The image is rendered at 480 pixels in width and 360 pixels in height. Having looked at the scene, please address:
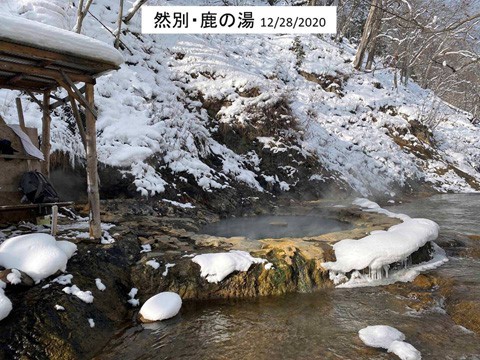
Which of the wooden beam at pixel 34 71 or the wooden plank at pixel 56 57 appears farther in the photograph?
the wooden beam at pixel 34 71

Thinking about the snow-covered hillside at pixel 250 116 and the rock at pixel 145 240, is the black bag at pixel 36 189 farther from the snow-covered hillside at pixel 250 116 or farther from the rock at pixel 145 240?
the snow-covered hillside at pixel 250 116

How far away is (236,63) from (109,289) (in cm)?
1240

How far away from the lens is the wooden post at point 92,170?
5.08m

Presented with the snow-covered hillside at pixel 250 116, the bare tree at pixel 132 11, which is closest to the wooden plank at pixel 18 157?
the snow-covered hillside at pixel 250 116

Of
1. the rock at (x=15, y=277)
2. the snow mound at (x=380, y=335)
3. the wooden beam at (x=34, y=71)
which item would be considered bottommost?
the snow mound at (x=380, y=335)

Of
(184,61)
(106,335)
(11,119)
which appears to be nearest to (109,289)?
(106,335)

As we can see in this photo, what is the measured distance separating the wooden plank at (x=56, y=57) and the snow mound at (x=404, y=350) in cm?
488

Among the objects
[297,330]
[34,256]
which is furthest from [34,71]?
[297,330]

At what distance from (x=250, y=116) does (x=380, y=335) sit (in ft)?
32.2

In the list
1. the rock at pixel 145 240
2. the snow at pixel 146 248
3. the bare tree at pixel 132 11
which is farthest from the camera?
the bare tree at pixel 132 11

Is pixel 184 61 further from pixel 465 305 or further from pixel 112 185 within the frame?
pixel 465 305

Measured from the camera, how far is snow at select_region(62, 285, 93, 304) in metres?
3.83

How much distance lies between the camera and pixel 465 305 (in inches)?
167

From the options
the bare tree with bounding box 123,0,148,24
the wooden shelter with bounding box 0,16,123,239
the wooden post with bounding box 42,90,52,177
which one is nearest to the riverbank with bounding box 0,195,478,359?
the wooden shelter with bounding box 0,16,123,239
